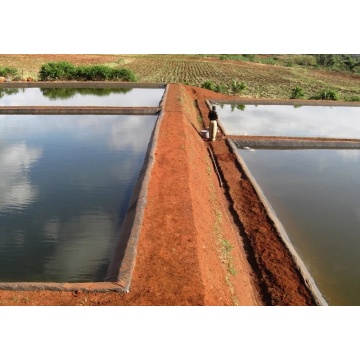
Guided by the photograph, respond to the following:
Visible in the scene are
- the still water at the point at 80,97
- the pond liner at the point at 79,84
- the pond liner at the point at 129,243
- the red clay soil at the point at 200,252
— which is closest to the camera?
the red clay soil at the point at 200,252

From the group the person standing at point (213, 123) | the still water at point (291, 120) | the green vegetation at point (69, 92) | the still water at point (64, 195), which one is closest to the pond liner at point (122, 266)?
the still water at point (64, 195)

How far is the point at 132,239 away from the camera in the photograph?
5.28 metres

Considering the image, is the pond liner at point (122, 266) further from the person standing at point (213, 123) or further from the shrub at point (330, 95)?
the shrub at point (330, 95)

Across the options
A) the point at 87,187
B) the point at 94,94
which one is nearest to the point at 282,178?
the point at 87,187

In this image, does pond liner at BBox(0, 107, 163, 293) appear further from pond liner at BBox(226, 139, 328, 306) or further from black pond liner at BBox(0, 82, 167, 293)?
pond liner at BBox(226, 139, 328, 306)

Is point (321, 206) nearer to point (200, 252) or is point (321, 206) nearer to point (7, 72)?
point (200, 252)

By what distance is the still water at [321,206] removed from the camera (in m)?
5.72

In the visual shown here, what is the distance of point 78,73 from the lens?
80.6ft

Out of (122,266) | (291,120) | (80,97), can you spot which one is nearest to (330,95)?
(291,120)

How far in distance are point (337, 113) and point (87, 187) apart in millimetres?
14246

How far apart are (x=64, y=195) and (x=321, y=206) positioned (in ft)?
17.5

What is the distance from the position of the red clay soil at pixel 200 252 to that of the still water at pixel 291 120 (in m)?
5.89

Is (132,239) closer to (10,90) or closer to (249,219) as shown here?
(249,219)

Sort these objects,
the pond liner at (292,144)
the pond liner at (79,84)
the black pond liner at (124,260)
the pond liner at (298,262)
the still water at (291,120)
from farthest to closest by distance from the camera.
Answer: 1. the pond liner at (79,84)
2. the still water at (291,120)
3. the pond liner at (292,144)
4. the pond liner at (298,262)
5. the black pond liner at (124,260)
